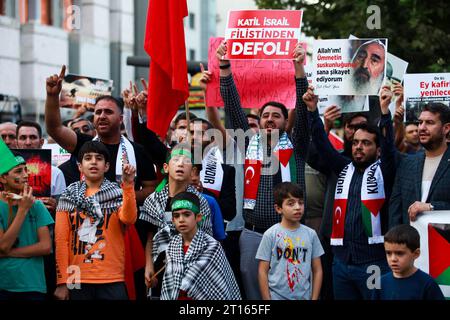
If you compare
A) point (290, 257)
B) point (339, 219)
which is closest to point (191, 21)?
point (339, 219)

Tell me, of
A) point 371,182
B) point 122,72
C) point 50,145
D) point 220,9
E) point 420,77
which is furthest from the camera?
A: point 220,9

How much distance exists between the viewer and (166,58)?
825 centimetres

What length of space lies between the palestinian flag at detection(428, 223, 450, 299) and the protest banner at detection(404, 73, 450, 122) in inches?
72.0

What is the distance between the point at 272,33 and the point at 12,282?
10.4 feet

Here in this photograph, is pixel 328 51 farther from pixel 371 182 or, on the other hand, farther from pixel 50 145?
pixel 50 145

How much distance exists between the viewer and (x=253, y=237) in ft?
25.2

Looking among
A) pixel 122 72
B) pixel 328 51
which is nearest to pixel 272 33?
pixel 328 51

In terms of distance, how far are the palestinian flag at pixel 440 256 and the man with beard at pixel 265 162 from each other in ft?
4.98

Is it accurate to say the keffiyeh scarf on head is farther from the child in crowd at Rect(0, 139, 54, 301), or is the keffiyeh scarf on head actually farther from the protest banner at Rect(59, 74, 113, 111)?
the protest banner at Rect(59, 74, 113, 111)

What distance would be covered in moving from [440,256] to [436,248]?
0.20 ft

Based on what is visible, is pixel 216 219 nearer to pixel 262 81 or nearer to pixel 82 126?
pixel 262 81

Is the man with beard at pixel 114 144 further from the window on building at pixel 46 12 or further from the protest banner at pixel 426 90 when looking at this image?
the window on building at pixel 46 12

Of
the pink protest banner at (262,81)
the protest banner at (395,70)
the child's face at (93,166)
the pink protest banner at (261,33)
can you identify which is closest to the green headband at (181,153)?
the child's face at (93,166)

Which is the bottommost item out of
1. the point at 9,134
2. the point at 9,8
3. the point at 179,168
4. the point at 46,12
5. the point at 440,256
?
the point at 440,256
